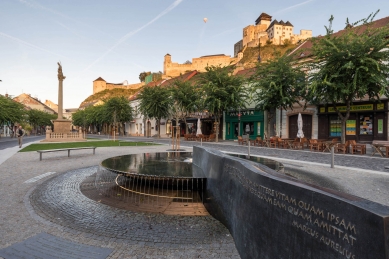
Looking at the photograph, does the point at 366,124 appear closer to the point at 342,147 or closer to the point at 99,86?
the point at 342,147

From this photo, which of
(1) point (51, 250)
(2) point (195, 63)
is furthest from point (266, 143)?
(2) point (195, 63)

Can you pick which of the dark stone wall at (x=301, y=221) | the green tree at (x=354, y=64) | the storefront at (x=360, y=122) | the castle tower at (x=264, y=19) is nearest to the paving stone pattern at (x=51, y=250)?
the dark stone wall at (x=301, y=221)

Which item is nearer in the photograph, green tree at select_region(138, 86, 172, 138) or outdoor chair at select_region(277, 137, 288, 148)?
outdoor chair at select_region(277, 137, 288, 148)

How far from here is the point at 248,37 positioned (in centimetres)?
10094

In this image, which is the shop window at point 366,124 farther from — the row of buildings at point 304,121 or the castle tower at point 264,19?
the castle tower at point 264,19

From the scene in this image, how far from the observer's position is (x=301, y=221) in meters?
2.05

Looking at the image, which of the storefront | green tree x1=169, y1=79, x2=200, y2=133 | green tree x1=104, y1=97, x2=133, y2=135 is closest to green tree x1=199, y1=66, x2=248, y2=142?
green tree x1=169, y1=79, x2=200, y2=133

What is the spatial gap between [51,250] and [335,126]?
1066 inches

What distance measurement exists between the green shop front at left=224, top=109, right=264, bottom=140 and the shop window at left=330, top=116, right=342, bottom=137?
8219 millimetres

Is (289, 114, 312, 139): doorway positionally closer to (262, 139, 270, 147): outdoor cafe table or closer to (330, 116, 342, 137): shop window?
(330, 116, 342, 137): shop window

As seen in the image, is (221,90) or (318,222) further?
(221,90)

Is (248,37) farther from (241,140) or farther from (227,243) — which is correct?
(227,243)

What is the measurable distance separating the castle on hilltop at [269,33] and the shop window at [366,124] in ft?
233

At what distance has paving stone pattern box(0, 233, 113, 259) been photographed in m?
3.53
